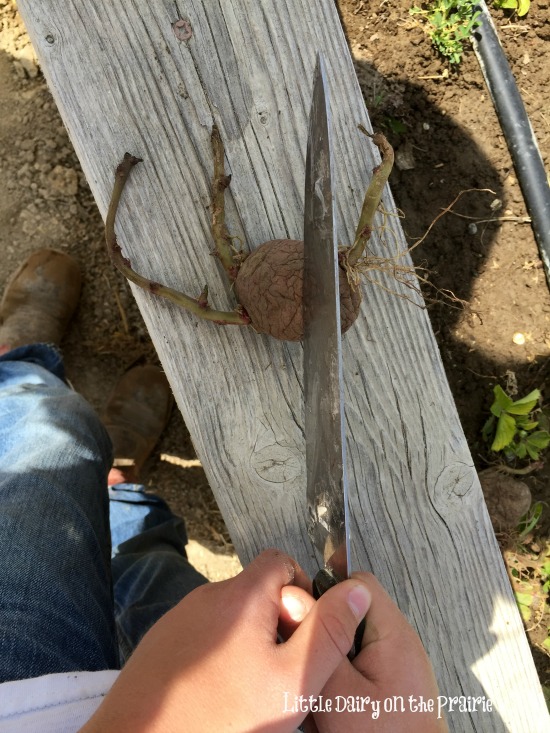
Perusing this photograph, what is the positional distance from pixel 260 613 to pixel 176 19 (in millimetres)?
1205

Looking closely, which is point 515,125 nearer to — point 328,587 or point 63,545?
point 328,587

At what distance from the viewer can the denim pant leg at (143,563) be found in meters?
1.59

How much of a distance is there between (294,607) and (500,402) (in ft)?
4.72

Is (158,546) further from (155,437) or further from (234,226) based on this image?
(234,226)

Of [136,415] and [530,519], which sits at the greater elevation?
[136,415]

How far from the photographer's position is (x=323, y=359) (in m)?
0.93

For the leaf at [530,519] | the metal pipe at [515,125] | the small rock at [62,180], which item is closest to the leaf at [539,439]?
the leaf at [530,519]

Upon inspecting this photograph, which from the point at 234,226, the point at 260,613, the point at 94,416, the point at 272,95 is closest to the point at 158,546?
the point at 94,416

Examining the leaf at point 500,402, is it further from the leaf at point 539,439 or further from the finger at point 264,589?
the finger at point 264,589

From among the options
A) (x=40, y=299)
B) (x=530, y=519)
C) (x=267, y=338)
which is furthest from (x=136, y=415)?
(x=530, y=519)

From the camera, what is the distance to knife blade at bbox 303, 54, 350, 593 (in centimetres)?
87

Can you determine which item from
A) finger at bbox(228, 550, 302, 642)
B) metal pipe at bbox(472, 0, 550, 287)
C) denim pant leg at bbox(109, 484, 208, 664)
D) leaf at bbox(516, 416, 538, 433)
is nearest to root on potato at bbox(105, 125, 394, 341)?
finger at bbox(228, 550, 302, 642)

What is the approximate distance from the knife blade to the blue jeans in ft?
2.07

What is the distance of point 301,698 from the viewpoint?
0.85 meters
